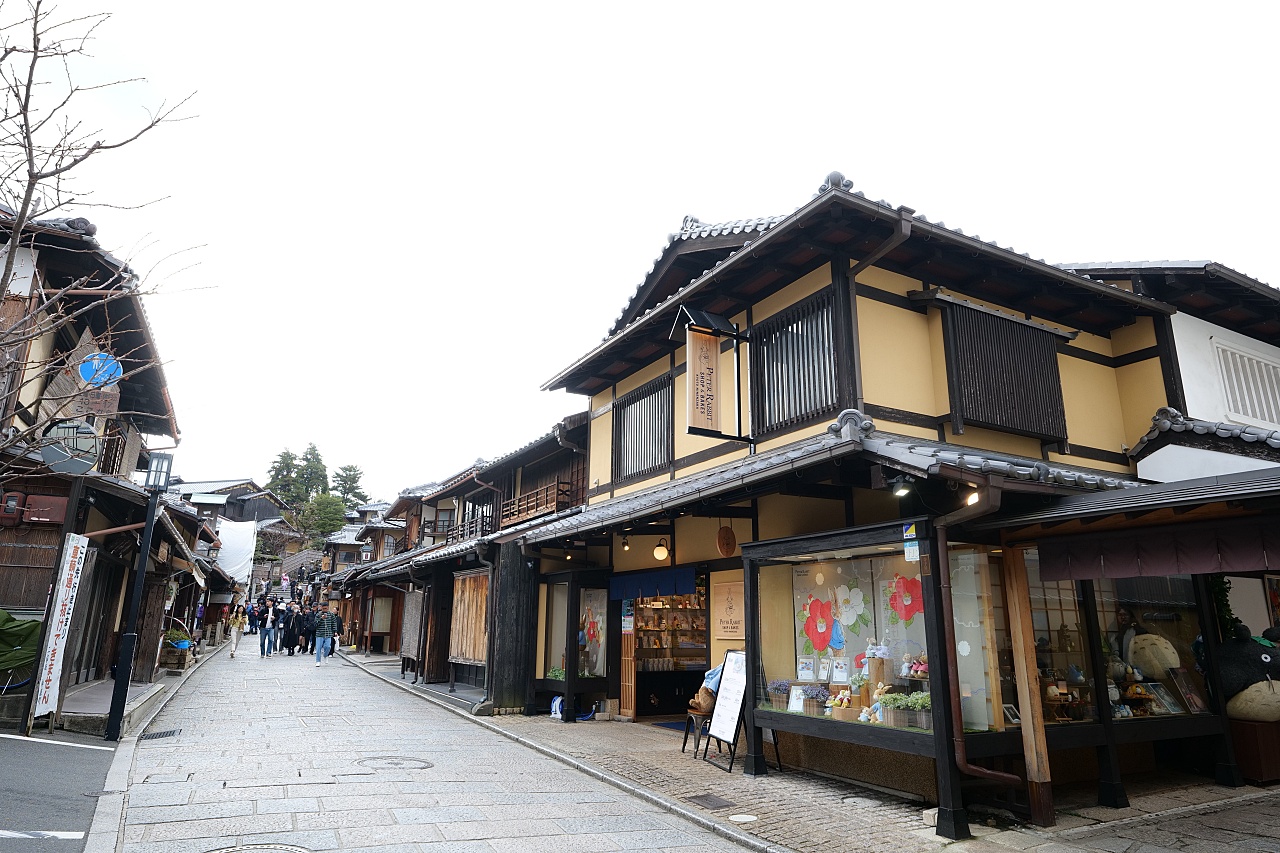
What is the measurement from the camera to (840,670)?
29.7ft

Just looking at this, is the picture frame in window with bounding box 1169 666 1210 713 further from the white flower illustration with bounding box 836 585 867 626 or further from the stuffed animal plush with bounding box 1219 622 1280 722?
the white flower illustration with bounding box 836 585 867 626

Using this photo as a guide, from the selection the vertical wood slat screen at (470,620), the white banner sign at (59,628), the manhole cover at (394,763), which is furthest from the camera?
the vertical wood slat screen at (470,620)

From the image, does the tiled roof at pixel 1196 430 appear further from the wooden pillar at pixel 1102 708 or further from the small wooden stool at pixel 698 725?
the small wooden stool at pixel 698 725

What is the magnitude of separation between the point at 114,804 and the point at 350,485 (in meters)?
73.3

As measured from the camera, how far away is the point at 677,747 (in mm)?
11570

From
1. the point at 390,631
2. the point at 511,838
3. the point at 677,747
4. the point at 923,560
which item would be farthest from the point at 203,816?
the point at 390,631

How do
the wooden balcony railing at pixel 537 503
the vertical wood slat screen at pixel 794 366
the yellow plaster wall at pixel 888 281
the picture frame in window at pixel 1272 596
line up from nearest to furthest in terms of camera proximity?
the vertical wood slat screen at pixel 794 366 < the yellow plaster wall at pixel 888 281 < the picture frame in window at pixel 1272 596 < the wooden balcony railing at pixel 537 503

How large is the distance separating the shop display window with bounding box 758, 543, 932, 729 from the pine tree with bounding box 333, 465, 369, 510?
2808 inches

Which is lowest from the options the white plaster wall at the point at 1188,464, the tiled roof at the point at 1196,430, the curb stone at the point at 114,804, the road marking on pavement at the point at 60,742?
the curb stone at the point at 114,804

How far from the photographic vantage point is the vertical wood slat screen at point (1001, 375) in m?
10.3

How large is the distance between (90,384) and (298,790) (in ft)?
19.7

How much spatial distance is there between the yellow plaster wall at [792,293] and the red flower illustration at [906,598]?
4.21 metres

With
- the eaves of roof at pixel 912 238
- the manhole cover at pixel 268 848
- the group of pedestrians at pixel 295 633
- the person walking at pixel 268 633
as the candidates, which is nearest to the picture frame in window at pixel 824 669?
the eaves of roof at pixel 912 238

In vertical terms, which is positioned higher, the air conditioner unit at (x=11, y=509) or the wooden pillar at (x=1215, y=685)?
the air conditioner unit at (x=11, y=509)
